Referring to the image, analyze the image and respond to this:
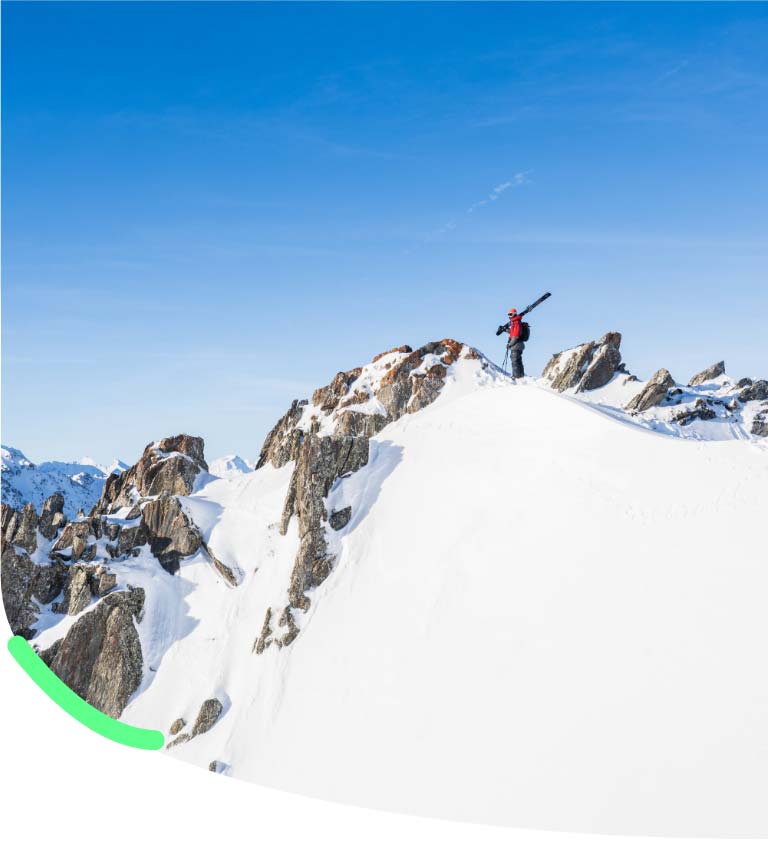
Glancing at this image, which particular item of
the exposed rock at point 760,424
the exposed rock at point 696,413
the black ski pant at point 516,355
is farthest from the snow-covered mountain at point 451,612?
the exposed rock at point 760,424

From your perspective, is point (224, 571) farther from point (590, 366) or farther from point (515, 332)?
point (590, 366)

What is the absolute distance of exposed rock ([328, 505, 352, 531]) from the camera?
31359 millimetres

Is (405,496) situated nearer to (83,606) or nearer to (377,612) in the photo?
(377,612)

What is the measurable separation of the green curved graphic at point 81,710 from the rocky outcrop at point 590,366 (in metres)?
51.9

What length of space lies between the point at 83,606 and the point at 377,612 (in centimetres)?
1768

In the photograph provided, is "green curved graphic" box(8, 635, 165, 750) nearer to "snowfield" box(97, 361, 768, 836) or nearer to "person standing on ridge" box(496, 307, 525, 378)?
"snowfield" box(97, 361, 768, 836)

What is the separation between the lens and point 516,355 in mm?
30531

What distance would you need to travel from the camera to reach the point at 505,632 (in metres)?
19.7

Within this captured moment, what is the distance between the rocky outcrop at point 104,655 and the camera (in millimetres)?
31016

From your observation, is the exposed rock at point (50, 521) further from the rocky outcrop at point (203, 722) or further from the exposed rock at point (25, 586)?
the rocky outcrop at point (203, 722)

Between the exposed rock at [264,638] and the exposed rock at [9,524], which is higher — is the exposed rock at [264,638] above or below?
below

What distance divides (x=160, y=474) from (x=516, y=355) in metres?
26.8

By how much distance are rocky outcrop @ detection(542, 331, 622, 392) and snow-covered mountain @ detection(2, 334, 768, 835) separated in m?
20.2

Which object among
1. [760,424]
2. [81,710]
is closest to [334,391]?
[81,710]
